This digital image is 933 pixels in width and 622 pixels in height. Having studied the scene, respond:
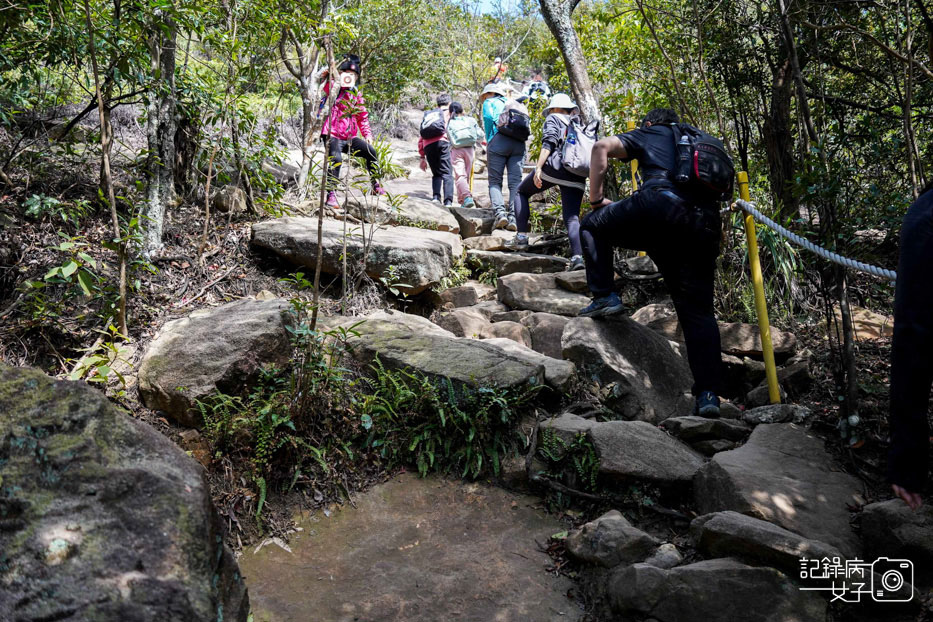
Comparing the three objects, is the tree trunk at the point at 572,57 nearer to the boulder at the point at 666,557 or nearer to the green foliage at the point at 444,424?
the green foliage at the point at 444,424

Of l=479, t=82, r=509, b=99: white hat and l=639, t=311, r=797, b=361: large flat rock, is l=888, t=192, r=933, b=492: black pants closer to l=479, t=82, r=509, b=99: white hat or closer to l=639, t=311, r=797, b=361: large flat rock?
l=639, t=311, r=797, b=361: large flat rock

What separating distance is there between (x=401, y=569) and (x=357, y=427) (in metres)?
1.04

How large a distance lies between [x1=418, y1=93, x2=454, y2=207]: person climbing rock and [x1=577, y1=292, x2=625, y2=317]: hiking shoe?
510 centimetres

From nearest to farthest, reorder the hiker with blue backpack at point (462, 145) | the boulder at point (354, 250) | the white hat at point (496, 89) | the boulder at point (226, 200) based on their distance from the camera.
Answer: the boulder at point (354, 250)
the boulder at point (226, 200)
the hiker with blue backpack at point (462, 145)
the white hat at point (496, 89)

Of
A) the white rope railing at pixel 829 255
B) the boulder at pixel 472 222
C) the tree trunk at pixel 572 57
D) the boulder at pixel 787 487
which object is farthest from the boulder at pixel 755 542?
the boulder at pixel 472 222

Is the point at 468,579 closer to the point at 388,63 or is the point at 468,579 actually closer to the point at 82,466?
the point at 82,466

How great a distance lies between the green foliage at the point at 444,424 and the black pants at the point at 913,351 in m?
2.10

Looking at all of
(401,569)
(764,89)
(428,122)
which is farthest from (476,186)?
(401,569)

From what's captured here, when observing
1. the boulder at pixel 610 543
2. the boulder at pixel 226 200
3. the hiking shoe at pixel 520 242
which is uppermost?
the boulder at pixel 226 200

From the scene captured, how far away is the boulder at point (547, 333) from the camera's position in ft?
17.3

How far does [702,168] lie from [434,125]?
5.67m

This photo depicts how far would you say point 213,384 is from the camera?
3.70 metres
